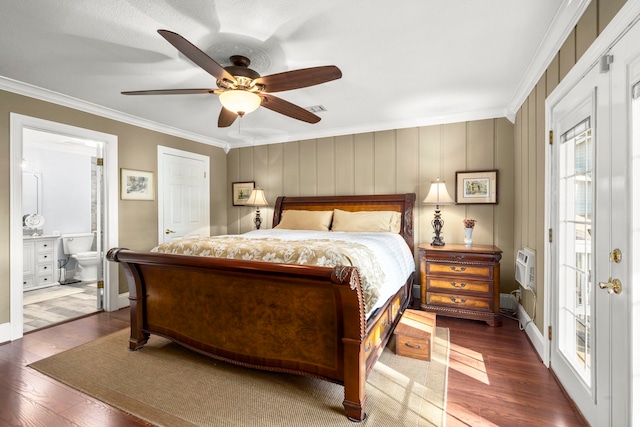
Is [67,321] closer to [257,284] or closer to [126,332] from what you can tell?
[126,332]

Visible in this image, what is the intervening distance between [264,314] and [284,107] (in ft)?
5.59

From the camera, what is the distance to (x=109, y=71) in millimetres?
2654

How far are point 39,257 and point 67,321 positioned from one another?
7.54 ft

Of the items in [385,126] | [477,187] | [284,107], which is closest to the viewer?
[284,107]

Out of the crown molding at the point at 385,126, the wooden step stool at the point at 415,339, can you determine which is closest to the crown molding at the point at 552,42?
the crown molding at the point at 385,126

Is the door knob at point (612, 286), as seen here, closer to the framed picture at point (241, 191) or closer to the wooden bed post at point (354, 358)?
the wooden bed post at point (354, 358)

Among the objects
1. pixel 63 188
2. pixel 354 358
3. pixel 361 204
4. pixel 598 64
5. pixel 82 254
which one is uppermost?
pixel 598 64

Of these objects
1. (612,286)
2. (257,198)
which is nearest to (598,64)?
(612,286)

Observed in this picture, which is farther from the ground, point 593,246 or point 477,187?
point 477,187

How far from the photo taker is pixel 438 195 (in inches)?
144

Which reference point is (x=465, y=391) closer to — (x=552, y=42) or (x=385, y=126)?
(x=552, y=42)

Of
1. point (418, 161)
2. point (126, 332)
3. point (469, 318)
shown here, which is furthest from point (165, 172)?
point (469, 318)

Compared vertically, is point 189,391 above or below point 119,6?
below

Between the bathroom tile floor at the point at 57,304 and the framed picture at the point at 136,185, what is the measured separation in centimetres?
150
